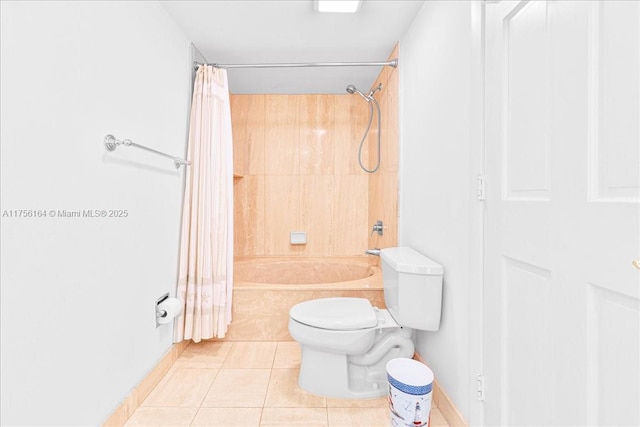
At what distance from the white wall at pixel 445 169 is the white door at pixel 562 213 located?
126 millimetres

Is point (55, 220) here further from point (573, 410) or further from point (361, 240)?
point (361, 240)

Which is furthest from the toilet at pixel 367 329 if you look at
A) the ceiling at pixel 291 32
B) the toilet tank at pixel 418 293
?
the ceiling at pixel 291 32

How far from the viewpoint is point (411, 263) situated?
63.7 inches

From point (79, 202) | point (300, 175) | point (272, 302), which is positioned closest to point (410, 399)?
point (272, 302)

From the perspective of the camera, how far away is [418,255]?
5.94 ft

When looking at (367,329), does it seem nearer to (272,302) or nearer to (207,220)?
(272,302)

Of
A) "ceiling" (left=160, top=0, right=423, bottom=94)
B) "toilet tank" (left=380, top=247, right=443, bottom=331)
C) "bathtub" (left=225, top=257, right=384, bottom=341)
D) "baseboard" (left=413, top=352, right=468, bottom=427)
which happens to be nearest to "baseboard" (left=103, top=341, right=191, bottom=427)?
"bathtub" (left=225, top=257, right=384, bottom=341)

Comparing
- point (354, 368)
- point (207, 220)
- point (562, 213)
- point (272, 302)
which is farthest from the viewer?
point (272, 302)

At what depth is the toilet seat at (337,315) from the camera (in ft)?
5.32

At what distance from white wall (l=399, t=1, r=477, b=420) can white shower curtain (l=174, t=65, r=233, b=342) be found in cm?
119

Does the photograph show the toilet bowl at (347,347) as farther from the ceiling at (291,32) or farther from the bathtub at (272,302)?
the ceiling at (291,32)

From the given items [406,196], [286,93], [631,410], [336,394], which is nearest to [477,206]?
[631,410]

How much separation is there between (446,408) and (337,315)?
625 millimetres

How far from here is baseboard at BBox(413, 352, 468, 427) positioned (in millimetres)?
1402
